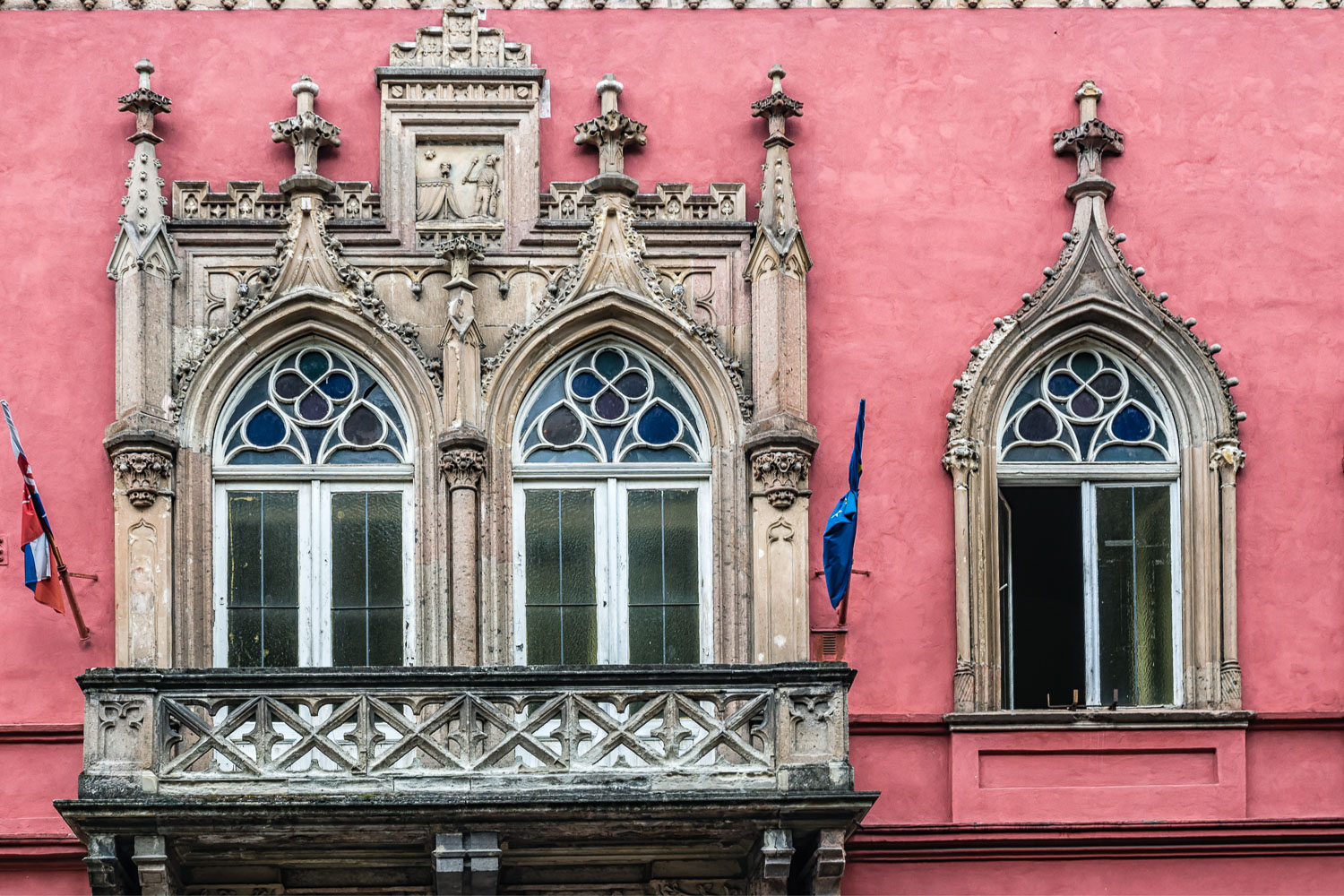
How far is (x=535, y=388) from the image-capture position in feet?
67.1

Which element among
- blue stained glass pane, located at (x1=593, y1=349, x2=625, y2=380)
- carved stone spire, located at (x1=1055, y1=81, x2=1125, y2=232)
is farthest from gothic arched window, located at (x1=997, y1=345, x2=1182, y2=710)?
blue stained glass pane, located at (x1=593, y1=349, x2=625, y2=380)

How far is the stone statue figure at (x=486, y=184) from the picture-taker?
812 inches

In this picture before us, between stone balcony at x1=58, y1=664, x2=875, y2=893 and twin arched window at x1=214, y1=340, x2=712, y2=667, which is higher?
twin arched window at x1=214, y1=340, x2=712, y2=667

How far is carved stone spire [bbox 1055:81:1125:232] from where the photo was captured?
20688 mm

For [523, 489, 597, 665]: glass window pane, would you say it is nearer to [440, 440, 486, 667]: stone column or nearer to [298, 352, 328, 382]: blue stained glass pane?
[440, 440, 486, 667]: stone column

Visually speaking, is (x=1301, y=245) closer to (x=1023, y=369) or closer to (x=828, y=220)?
(x=1023, y=369)

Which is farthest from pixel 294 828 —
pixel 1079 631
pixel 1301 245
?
pixel 1301 245

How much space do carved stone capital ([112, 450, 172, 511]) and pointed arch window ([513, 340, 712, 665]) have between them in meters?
2.70

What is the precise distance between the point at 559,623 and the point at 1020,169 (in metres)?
5.18

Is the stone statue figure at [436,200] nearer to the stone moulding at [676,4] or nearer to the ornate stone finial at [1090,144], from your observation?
the stone moulding at [676,4]

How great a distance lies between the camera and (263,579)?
20078 millimetres

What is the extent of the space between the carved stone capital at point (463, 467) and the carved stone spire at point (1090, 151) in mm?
5092

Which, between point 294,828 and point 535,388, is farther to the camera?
point 535,388

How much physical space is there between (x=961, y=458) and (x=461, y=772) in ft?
15.5
